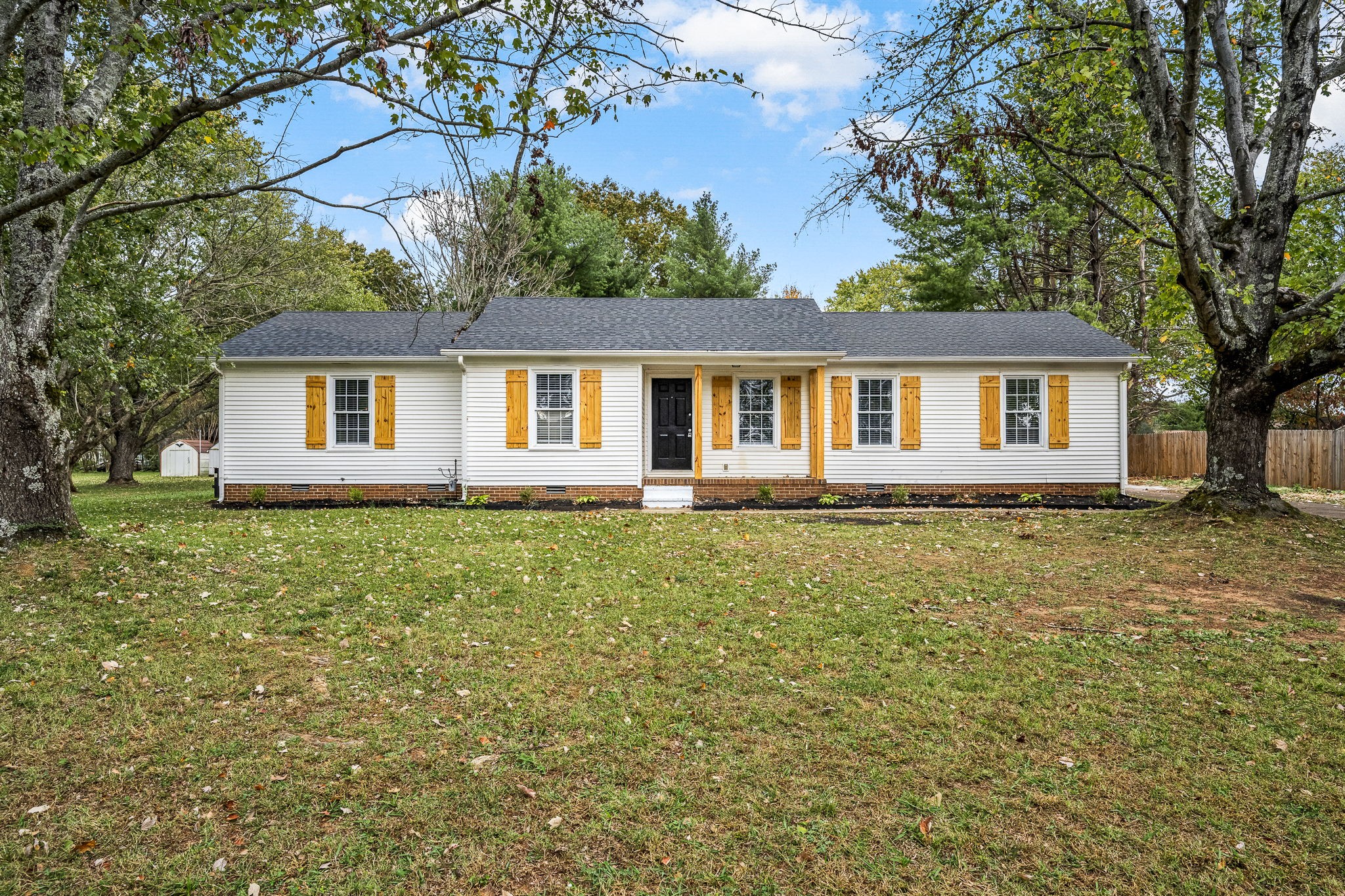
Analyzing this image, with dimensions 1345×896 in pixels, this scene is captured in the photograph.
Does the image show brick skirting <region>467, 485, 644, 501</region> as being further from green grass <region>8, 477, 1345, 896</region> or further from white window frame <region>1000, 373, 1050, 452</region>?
white window frame <region>1000, 373, 1050, 452</region>

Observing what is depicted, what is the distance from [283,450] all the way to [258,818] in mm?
13140

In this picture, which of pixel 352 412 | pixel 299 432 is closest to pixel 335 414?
pixel 352 412

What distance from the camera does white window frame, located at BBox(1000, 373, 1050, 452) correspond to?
14.4m

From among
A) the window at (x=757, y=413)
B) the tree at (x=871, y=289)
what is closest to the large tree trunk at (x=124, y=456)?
the window at (x=757, y=413)

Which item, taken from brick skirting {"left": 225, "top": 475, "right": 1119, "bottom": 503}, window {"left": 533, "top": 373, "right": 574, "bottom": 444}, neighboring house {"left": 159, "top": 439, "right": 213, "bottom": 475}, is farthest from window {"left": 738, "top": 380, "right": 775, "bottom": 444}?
neighboring house {"left": 159, "top": 439, "right": 213, "bottom": 475}

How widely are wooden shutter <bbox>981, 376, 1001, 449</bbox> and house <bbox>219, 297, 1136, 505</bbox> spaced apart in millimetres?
29

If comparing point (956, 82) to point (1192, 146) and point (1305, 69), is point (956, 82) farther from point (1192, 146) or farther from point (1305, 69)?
point (1305, 69)

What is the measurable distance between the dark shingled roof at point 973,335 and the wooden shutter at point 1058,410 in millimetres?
591

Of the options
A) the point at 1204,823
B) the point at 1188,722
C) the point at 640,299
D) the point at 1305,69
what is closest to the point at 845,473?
the point at 640,299

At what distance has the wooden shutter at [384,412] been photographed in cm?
1431

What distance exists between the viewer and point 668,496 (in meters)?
13.6

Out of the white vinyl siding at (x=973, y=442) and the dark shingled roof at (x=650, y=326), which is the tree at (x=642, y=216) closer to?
the dark shingled roof at (x=650, y=326)

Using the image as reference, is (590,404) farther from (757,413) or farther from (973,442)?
(973,442)

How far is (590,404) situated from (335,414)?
536cm
